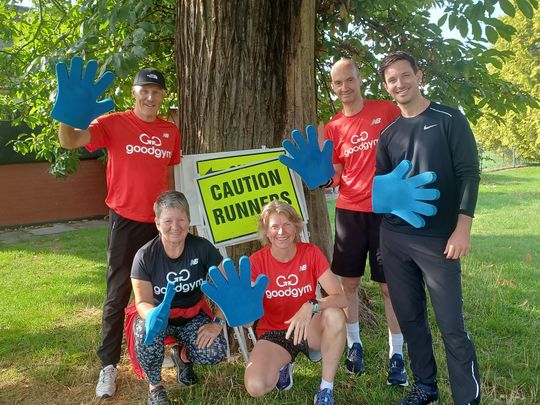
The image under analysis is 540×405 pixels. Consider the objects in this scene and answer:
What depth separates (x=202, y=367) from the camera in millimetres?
3463

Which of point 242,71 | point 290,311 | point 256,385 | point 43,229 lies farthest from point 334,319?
point 43,229

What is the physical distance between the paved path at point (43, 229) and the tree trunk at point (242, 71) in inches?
293

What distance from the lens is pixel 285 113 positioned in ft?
12.2

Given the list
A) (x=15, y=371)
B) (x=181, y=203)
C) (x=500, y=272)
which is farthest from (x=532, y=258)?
(x=15, y=371)

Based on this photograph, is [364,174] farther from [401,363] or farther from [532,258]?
[532,258]

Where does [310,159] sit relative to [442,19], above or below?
below

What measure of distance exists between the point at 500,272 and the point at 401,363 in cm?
355

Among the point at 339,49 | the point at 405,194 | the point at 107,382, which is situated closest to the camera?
the point at 405,194

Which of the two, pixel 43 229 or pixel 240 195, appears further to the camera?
pixel 43 229

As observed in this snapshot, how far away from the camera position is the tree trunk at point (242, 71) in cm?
352

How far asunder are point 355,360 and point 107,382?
163 centimetres

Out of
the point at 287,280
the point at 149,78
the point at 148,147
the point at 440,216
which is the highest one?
the point at 149,78

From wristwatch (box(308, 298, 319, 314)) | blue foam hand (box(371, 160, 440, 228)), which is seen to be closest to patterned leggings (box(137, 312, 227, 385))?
wristwatch (box(308, 298, 319, 314))

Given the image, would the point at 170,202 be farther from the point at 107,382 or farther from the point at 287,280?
the point at 107,382
